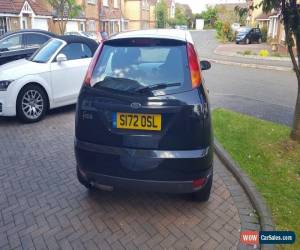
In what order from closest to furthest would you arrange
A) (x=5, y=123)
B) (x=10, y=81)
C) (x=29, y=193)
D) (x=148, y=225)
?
(x=148, y=225) → (x=29, y=193) → (x=10, y=81) → (x=5, y=123)

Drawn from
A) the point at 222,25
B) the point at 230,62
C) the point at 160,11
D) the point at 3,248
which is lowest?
the point at 3,248

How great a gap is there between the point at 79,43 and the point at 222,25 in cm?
3304

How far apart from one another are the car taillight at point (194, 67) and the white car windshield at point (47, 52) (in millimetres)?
4271

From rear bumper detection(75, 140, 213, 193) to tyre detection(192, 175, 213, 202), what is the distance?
Result: 0.29 metres

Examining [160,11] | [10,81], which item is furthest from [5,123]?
[160,11]

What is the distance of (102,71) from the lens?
326 centimetres

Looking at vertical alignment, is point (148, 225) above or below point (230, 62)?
below

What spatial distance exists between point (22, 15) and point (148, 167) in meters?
24.9

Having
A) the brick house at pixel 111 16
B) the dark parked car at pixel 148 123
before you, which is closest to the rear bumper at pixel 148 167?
the dark parked car at pixel 148 123

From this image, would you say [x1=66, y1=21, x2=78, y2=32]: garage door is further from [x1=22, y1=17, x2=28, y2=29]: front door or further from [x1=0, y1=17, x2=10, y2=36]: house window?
[x1=0, y1=17, x2=10, y2=36]: house window

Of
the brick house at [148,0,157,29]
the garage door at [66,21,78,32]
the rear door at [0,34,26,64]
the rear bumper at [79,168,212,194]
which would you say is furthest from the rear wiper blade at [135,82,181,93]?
the brick house at [148,0,157,29]

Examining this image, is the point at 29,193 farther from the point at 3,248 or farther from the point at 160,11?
the point at 160,11

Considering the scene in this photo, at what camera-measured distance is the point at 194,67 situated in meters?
3.09

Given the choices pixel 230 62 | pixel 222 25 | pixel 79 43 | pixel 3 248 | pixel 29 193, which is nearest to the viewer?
pixel 3 248
